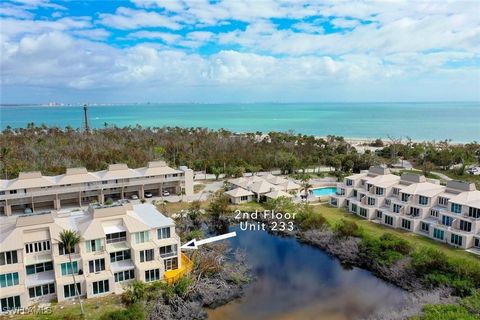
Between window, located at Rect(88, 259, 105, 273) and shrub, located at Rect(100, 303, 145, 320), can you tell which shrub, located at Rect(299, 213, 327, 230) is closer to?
shrub, located at Rect(100, 303, 145, 320)

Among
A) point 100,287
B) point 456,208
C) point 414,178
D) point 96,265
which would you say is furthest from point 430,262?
point 96,265

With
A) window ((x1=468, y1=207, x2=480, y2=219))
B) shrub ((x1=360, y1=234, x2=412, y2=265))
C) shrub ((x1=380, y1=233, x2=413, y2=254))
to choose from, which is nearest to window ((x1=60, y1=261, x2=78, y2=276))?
shrub ((x1=360, y1=234, x2=412, y2=265))

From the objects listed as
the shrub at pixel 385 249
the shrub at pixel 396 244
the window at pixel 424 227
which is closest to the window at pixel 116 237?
the shrub at pixel 385 249

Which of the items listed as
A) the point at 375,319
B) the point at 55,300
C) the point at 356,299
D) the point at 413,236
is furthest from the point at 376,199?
the point at 55,300

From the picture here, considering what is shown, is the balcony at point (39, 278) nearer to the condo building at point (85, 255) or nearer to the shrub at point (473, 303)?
the condo building at point (85, 255)

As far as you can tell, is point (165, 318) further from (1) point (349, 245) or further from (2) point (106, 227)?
(1) point (349, 245)

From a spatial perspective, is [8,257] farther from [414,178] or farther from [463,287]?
[414,178]

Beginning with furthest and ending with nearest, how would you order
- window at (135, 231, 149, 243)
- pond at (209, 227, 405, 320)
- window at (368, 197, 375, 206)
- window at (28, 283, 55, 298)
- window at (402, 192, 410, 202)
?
window at (368, 197, 375, 206), window at (402, 192, 410, 202), window at (135, 231, 149, 243), pond at (209, 227, 405, 320), window at (28, 283, 55, 298)
